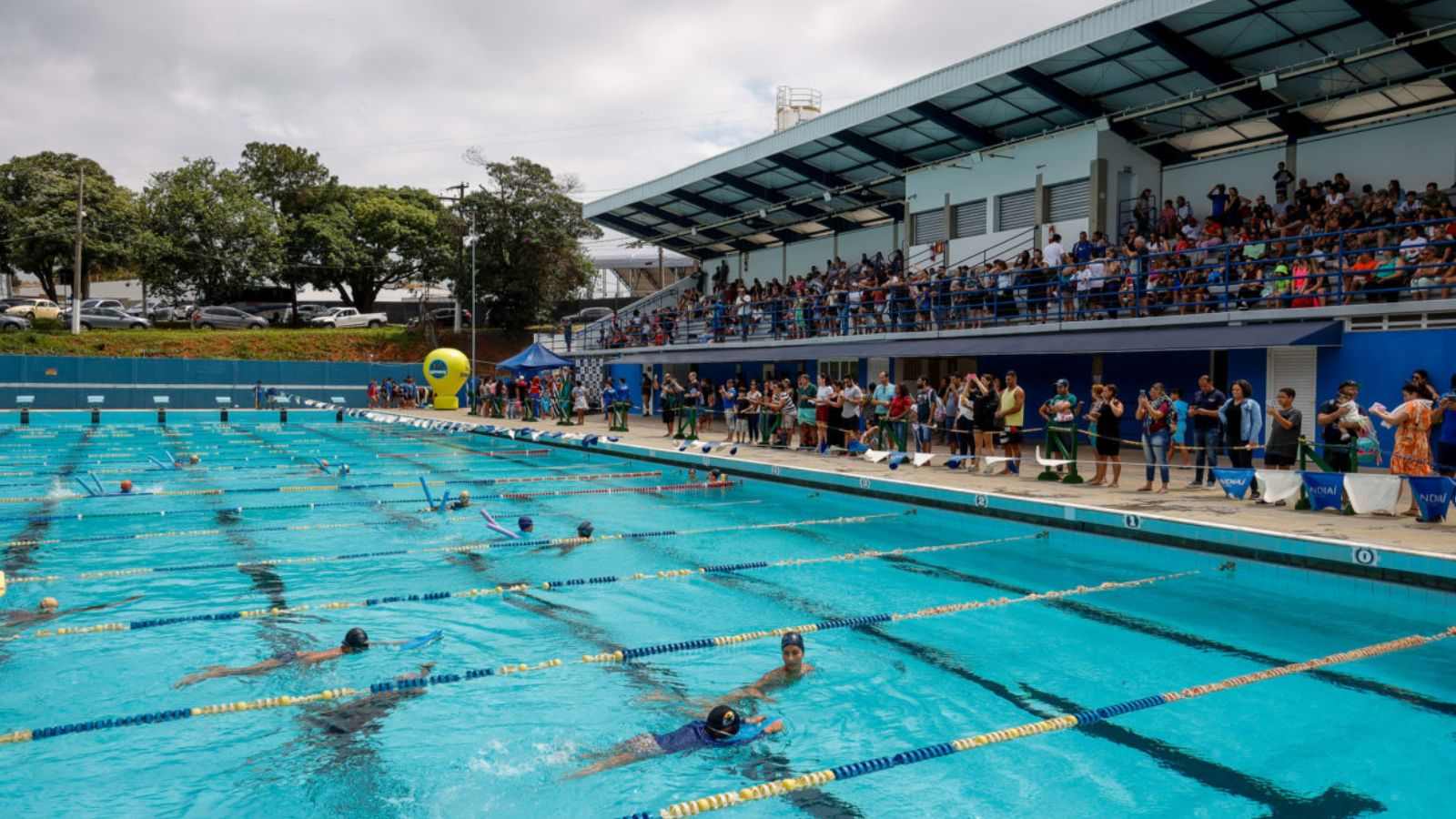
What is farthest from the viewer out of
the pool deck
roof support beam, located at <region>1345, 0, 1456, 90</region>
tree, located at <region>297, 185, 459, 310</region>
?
tree, located at <region>297, 185, 459, 310</region>

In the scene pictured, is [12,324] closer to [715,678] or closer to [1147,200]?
[1147,200]

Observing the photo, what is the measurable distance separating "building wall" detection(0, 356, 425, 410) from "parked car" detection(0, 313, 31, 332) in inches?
286

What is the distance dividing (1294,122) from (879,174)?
10533 mm

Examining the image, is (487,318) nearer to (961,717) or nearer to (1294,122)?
(1294,122)

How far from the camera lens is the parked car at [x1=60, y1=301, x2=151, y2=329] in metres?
43.2

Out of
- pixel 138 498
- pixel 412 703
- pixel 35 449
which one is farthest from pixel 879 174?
pixel 412 703

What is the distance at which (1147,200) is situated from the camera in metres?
19.9

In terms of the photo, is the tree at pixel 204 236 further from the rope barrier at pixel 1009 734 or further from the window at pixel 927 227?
the rope barrier at pixel 1009 734

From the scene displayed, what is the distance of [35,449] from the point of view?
20.8 meters

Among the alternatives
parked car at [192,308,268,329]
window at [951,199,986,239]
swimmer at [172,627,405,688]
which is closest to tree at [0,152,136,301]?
parked car at [192,308,268,329]

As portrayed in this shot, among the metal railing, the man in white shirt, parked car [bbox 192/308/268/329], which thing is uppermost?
parked car [bbox 192/308/268/329]

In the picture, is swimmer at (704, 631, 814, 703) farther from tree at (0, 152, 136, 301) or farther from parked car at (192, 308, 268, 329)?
tree at (0, 152, 136, 301)

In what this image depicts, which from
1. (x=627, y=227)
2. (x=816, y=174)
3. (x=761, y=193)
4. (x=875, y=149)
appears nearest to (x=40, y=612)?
(x=875, y=149)

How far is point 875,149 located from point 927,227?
7.89ft
